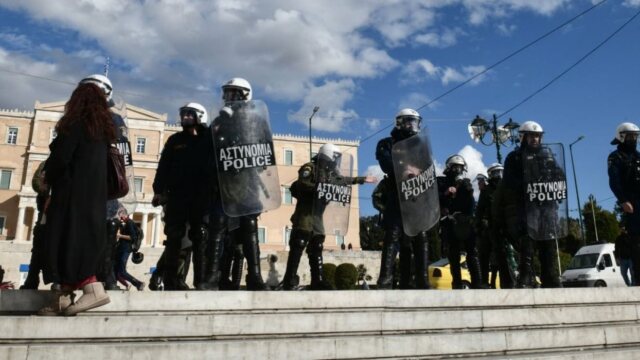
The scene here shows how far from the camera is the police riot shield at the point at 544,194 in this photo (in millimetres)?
6301

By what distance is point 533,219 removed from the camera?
6305mm

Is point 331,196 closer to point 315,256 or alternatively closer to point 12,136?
point 315,256

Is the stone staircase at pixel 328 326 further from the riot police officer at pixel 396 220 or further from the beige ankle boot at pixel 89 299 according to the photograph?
the riot police officer at pixel 396 220

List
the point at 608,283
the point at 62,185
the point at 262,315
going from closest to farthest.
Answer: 1. the point at 62,185
2. the point at 262,315
3. the point at 608,283

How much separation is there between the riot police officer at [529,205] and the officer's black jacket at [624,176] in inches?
25.2

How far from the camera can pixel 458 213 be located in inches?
287

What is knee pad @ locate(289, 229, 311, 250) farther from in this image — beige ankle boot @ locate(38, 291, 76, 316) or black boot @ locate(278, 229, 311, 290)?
beige ankle boot @ locate(38, 291, 76, 316)

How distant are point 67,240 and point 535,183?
5.15 metres

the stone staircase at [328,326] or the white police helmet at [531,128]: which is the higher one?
the white police helmet at [531,128]

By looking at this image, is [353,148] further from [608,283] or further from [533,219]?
[533,219]

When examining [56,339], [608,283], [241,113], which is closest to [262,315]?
[56,339]

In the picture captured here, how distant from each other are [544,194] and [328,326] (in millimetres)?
3578

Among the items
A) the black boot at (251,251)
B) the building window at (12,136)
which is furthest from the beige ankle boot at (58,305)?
the building window at (12,136)

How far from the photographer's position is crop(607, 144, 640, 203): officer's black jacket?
6461 mm
